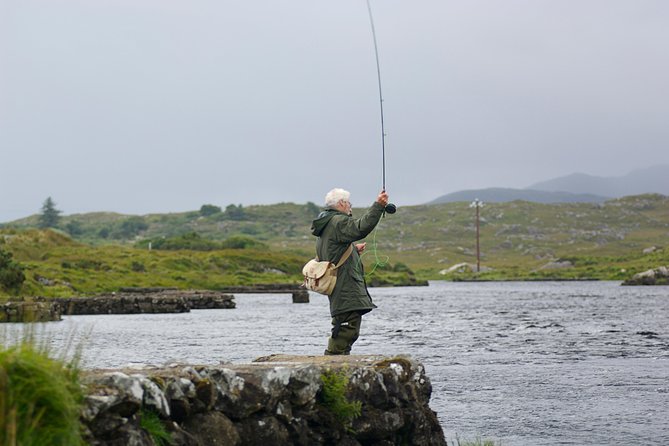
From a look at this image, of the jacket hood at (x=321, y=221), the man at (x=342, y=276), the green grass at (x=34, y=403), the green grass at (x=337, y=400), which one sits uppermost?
the jacket hood at (x=321, y=221)

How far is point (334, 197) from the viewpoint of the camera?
12703 mm

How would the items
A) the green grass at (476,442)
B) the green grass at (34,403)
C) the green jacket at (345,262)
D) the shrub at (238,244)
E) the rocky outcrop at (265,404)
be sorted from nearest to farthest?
the green grass at (34,403) < the rocky outcrop at (265,404) < the green grass at (476,442) < the green jacket at (345,262) < the shrub at (238,244)

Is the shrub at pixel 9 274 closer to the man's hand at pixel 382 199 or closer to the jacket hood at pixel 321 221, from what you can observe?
the jacket hood at pixel 321 221

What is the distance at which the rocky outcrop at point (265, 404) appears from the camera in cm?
727

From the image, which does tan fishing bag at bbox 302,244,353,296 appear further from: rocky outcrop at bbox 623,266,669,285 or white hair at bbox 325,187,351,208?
rocky outcrop at bbox 623,266,669,285

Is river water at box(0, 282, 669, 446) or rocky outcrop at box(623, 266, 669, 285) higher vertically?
rocky outcrop at box(623, 266, 669, 285)

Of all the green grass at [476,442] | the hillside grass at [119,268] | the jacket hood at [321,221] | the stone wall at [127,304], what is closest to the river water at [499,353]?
the green grass at [476,442]

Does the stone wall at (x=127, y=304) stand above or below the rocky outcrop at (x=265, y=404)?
above

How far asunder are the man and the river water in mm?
1796

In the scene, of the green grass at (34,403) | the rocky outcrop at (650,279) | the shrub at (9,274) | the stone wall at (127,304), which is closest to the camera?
the green grass at (34,403)

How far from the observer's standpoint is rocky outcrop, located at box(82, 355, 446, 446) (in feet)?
23.9

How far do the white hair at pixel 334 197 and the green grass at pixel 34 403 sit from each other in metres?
6.41

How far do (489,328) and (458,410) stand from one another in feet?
69.2

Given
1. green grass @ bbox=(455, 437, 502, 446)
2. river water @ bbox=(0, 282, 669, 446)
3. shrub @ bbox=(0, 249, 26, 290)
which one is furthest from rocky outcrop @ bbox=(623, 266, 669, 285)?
green grass @ bbox=(455, 437, 502, 446)
